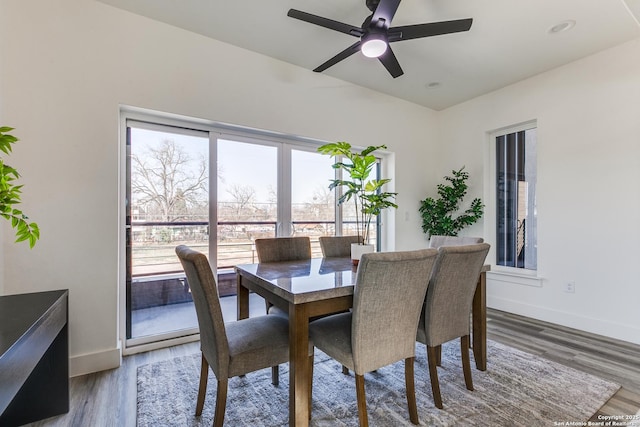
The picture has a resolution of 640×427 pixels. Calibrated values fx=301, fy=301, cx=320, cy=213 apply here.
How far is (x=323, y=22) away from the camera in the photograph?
1993 mm

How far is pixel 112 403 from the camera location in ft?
6.02

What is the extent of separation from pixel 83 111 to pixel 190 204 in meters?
1.04

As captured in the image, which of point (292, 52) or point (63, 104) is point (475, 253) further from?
point (63, 104)

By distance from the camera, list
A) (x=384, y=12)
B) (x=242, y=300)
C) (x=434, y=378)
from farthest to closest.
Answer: (x=242, y=300) → (x=384, y=12) → (x=434, y=378)

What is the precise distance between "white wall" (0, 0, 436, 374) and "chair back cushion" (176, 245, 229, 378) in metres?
1.28

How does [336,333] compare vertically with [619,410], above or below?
above

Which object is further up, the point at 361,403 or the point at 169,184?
the point at 169,184

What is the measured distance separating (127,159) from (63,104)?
0.55 m

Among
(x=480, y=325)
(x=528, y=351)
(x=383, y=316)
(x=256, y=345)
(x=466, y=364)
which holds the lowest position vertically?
(x=528, y=351)

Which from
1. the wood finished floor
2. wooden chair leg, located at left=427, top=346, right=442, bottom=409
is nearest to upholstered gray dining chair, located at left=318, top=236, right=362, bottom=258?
wooden chair leg, located at left=427, top=346, right=442, bottom=409

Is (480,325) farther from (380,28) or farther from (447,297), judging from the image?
(380,28)

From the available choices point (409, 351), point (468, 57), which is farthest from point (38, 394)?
point (468, 57)

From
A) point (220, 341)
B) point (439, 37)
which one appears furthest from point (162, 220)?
point (439, 37)

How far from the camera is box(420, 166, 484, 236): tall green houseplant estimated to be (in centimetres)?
394
